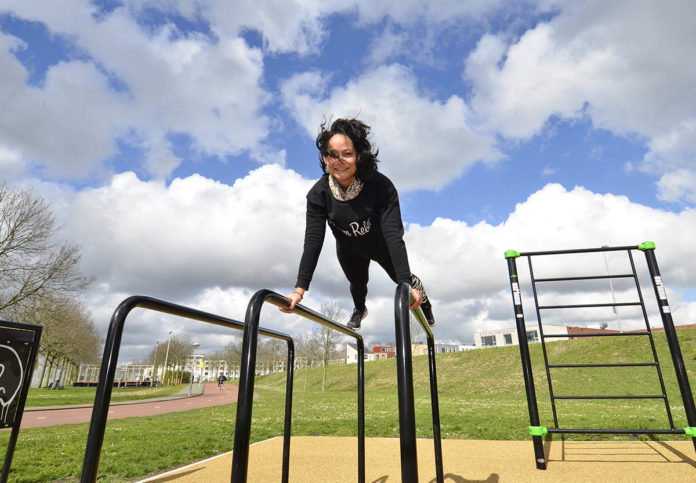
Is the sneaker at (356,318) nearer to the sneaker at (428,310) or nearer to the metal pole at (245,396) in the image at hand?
the sneaker at (428,310)

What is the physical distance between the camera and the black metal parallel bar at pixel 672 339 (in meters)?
3.49

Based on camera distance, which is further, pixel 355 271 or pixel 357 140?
pixel 355 271

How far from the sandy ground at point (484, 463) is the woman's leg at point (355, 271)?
1.58 metres

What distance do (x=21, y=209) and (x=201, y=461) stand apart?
1591cm

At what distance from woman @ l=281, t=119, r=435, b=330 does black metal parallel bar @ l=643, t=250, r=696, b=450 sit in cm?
282

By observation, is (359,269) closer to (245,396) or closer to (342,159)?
(342,159)

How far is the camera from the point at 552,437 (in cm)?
502

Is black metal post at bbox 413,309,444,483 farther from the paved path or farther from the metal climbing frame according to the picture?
the paved path

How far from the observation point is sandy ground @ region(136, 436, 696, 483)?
10.8 ft

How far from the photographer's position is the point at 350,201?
2537mm

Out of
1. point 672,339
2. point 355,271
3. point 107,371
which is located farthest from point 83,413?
point 672,339

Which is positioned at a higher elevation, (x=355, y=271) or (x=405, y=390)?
(x=355, y=271)

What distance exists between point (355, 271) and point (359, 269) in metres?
0.03

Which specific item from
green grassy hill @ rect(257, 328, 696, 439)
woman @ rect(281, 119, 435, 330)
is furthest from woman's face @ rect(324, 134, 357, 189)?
green grassy hill @ rect(257, 328, 696, 439)
